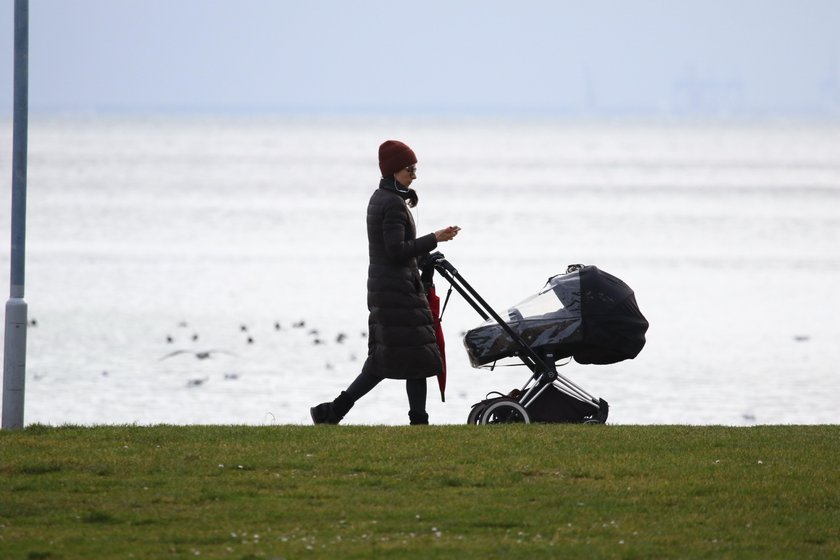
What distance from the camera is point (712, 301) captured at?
101 ft

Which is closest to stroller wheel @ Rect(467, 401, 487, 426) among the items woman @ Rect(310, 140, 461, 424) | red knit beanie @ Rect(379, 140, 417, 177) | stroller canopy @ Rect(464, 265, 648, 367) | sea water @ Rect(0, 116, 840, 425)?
stroller canopy @ Rect(464, 265, 648, 367)

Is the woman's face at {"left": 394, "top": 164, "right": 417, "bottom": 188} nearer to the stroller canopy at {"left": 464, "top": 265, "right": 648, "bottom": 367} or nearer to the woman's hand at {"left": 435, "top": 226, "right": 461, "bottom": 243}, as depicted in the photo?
the woman's hand at {"left": 435, "top": 226, "right": 461, "bottom": 243}

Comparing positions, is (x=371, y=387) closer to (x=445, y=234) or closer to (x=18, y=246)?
(x=445, y=234)

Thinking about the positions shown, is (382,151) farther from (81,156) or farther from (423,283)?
(81,156)

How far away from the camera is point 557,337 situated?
10.3 meters

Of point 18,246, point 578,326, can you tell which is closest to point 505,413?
point 578,326

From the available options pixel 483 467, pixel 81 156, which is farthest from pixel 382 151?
pixel 81 156

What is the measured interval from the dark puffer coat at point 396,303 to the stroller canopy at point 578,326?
0.49m

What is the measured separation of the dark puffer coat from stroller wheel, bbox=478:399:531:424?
2.05 ft

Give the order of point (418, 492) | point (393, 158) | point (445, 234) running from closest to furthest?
point (418, 492)
point (445, 234)
point (393, 158)

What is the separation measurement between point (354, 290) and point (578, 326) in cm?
2186

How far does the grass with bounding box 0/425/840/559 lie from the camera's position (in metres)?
7.21

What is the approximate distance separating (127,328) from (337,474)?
59.0ft

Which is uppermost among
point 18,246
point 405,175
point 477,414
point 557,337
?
point 405,175
